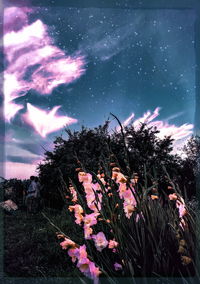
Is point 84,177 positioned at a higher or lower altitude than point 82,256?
higher

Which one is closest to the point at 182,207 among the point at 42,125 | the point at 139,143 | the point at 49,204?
the point at 42,125

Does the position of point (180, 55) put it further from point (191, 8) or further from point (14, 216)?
point (14, 216)

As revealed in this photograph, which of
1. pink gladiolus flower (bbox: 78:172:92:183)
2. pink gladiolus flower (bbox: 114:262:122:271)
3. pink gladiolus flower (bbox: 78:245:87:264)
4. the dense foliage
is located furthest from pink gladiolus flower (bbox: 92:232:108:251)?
the dense foliage

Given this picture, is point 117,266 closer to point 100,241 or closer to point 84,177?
point 100,241

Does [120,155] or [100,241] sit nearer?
[100,241]

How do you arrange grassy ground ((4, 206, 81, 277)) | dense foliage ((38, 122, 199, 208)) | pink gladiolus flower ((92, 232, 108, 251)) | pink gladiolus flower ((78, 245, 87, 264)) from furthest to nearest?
1. dense foliage ((38, 122, 199, 208))
2. grassy ground ((4, 206, 81, 277))
3. pink gladiolus flower ((92, 232, 108, 251))
4. pink gladiolus flower ((78, 245, 87, 264))

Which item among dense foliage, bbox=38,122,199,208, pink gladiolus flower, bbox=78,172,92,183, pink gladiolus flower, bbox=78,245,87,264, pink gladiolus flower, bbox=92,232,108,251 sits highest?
dense foliage, bbox=38,122,199,208

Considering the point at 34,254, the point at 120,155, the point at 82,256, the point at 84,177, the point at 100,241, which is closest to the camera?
the point at 82,256

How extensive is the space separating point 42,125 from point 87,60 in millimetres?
1003

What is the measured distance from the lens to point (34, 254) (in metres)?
4.39

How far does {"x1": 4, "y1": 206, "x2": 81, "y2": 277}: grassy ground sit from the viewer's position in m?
3.71

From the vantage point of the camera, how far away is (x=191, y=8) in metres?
2.96

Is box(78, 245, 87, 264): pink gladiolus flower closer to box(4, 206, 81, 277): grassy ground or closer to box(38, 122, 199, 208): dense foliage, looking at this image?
box(4, 206, 81, 277): grassy ground

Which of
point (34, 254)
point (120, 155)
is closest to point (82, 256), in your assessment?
point (34, 254)
